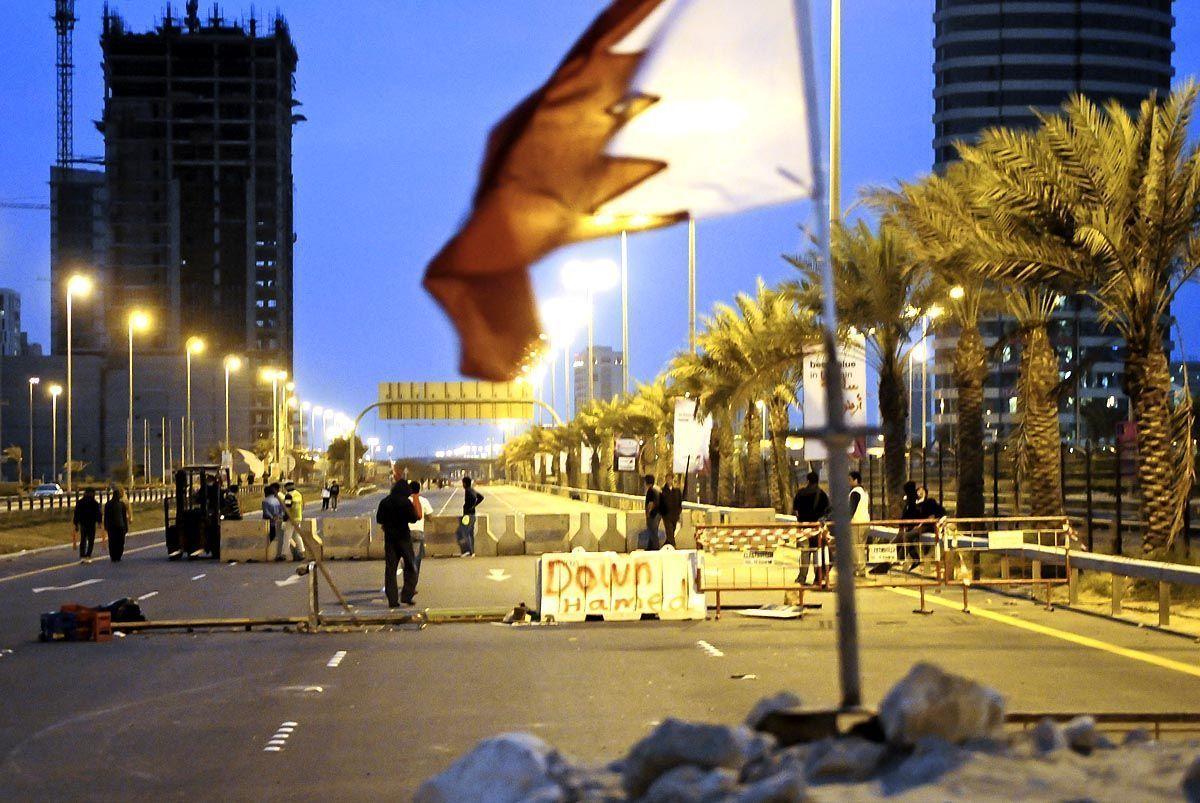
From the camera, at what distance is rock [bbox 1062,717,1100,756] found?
19.8 ft

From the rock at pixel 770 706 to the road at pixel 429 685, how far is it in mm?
3794

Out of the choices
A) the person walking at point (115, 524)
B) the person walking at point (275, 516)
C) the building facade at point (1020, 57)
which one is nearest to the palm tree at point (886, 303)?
the person walking at point (275, 516)

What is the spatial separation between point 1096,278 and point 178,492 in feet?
76.9

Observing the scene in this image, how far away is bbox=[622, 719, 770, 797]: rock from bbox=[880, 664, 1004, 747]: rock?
48 centimetres

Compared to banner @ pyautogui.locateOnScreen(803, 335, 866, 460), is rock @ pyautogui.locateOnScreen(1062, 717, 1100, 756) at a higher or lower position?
lower

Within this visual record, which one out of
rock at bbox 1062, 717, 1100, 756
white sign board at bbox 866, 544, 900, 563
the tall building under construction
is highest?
the tall building under construction

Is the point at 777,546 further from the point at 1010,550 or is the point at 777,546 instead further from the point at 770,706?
the point at 770,706

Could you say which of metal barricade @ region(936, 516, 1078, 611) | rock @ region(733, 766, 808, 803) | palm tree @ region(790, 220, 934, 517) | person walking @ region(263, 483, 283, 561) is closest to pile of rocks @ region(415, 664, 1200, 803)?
rock @ region(733, 766, 808, 803)

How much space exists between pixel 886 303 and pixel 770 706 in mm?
27454

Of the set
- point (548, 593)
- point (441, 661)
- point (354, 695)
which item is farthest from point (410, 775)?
point (548, 593)

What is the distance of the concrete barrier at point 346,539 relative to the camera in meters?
38.3

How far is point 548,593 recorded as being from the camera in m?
21.3

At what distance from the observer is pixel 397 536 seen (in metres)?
23.3

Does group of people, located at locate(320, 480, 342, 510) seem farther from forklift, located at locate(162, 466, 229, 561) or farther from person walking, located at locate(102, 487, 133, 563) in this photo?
person walking, located at locate(102, 487, 133, 563)
